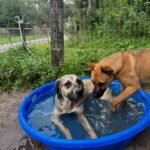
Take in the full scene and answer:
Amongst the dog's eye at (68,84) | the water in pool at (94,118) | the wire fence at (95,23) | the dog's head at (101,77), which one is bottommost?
the water in pool at (94,118)

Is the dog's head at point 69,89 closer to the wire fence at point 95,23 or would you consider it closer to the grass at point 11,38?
the wire fence at point 95,23

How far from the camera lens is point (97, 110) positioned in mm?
4996

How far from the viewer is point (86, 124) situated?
437cm

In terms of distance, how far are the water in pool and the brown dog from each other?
0.86ft

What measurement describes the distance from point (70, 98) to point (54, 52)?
2.04 metres

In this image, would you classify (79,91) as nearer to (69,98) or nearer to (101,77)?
(69,98)

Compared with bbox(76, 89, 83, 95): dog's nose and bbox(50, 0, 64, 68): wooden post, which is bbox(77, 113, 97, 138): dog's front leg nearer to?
bbox(76, 89, 83, 95): dog's nose

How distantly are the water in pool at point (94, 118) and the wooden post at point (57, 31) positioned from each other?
1418mm

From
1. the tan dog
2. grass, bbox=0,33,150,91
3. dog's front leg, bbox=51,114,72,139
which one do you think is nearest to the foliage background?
grass, bbox=0,33,150,91

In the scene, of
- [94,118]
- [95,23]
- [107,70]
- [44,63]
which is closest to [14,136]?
[94,118]

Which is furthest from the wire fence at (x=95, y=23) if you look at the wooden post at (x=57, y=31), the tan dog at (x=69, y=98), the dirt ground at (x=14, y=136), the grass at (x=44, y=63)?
the tan dog at (x=69, y=98)

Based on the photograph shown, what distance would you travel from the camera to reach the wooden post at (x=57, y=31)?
242 inches

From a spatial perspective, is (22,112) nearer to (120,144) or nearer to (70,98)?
(70,98)

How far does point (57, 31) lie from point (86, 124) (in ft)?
8.66
